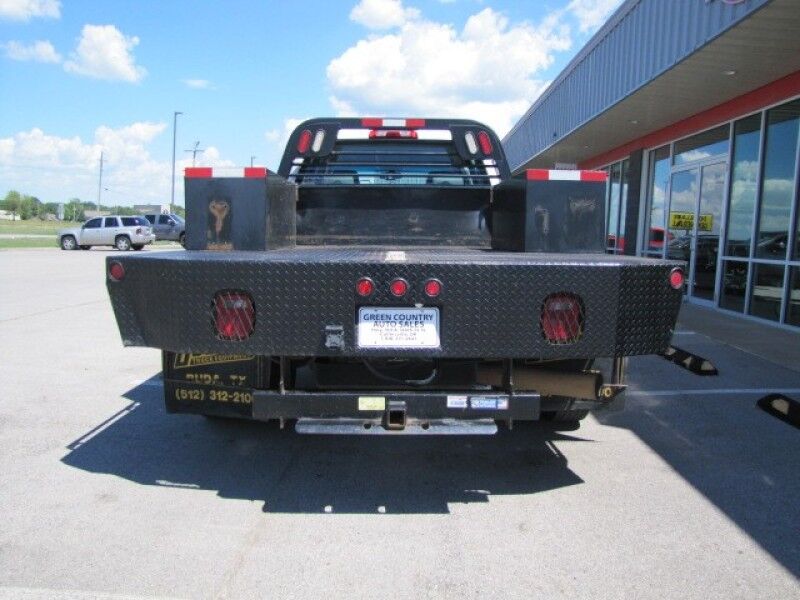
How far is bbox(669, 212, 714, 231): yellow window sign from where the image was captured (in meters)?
11.8

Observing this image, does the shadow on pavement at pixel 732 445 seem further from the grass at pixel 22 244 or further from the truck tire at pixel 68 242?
the truck tire at pixel 68 242

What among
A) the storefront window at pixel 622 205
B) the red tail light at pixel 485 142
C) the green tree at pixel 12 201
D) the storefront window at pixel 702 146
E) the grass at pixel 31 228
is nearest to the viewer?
the red tail light at pixel 485 142

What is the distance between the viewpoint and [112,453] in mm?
4289

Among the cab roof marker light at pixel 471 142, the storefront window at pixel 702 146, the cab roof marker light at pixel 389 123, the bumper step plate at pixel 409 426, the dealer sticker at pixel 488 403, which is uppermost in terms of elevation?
the storefront window at pixel 702 146

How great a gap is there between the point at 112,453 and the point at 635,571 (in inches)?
128

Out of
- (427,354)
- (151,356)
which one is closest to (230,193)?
(427,354)

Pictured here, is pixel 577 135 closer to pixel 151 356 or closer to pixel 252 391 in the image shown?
pixel 151 356

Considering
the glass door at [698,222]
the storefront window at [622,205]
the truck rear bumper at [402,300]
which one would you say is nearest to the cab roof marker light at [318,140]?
the truck rear bumper at [402,300]

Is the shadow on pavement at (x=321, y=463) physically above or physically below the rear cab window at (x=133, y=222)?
below

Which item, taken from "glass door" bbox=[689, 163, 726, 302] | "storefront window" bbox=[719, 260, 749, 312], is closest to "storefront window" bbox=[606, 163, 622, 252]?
"glass door" bbox=[689, 163, 726, 302]

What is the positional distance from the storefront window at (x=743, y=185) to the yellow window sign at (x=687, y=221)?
0.81 metres

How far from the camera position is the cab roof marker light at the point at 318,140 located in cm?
544

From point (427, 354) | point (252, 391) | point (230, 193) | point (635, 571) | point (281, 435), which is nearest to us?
point (635, 571)

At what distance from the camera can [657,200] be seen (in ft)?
47.9
